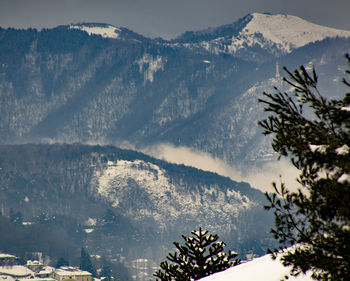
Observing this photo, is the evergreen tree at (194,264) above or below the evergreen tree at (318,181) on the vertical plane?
above

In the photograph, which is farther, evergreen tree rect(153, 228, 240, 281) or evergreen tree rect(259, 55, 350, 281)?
evergreen tree rect(153, 228, 240, 281)

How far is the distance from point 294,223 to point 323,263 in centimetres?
254

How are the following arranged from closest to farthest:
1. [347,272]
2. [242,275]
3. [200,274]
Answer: [347,272] < [242,275] < [200,274]

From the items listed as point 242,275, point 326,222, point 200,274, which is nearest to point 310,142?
point 326,222

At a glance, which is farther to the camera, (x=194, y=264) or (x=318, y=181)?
(x=194, y=264)

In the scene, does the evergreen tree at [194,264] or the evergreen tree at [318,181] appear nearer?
the evergreen tree at [318,181]

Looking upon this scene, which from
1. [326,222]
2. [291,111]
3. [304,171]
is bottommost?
[326,222]

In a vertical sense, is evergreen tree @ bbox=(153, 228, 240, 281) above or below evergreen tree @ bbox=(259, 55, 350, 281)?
above

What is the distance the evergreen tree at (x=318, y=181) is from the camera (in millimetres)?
32594

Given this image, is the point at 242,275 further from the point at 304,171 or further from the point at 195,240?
the point at 195,240

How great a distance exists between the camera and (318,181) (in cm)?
3369

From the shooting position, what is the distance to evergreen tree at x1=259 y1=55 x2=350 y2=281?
32.6 m

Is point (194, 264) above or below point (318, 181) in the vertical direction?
above

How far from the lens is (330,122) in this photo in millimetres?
34281
